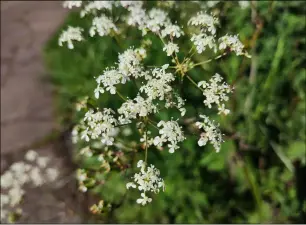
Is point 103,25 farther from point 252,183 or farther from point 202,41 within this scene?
point 252,183

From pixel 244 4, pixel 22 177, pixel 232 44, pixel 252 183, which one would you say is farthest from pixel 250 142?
pixel 22 177

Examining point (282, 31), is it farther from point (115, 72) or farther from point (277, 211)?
point (115, 72)

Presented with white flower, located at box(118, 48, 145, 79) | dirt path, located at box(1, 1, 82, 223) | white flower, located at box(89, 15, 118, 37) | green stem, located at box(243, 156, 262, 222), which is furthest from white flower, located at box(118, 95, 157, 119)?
dirt path, located at box(1, 1, 82, 223)

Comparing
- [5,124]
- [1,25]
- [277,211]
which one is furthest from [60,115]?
[277,211]

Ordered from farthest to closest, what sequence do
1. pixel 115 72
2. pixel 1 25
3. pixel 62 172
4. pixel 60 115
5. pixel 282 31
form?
pixel 1 25, pixel 60 115, pixel 62 172, pixel 282 31, pixel 115 72

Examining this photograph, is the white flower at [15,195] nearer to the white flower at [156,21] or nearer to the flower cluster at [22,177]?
the flower cluster at [22,177]
